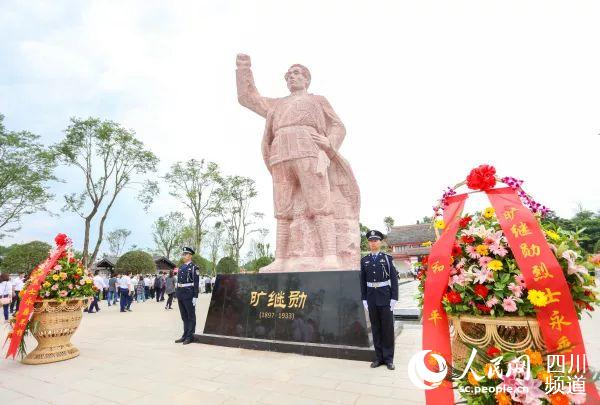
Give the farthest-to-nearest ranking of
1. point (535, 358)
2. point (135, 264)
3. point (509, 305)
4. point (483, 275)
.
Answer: point (135, 264) → point (483, 275) → point (509, 305) → point (535, 358)

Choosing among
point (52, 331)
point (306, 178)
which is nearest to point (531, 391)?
point (306, 178)

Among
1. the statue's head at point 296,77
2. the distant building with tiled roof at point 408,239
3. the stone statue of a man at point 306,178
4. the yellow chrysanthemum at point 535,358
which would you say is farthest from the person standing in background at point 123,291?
the distant building with tiled roof at point 408,239

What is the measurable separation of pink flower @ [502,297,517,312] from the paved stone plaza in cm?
144

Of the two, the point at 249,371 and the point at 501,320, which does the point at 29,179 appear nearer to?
the point at 249,371

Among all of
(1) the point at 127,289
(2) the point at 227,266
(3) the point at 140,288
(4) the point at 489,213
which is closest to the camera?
(4) the point at 489,213

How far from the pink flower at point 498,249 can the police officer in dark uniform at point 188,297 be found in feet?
14.0

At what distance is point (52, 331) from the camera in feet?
13.0

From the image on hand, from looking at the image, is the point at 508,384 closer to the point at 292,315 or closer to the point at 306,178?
the point at 292,315

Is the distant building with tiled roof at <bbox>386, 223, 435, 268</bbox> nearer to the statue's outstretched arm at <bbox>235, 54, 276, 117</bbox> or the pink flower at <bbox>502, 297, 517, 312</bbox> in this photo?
the statue's outstretched arm at <bbox>235, 54, 276, 117</bbox>

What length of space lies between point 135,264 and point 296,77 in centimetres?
1976

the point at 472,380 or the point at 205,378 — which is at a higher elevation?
the point at 472,380

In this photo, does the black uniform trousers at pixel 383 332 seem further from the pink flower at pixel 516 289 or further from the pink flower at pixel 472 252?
the pink flower at pixel 516 289

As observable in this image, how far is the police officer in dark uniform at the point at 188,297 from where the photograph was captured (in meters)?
4.91

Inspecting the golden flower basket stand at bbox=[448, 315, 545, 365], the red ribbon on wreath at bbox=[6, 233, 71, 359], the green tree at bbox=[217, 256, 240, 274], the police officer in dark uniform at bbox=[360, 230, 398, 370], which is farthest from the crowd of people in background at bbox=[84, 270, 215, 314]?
the golden flower basket stand at bbox=[448, 315, 545, 365]
